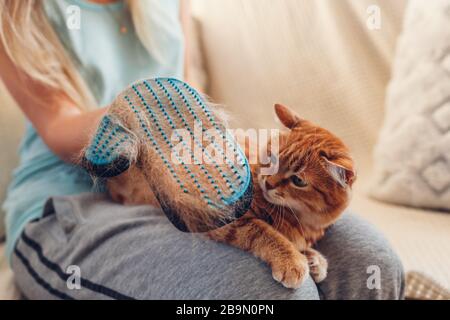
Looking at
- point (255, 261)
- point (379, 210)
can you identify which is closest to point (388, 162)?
point (379, 210)

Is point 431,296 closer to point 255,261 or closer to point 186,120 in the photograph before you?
point 255,261

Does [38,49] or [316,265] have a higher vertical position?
[38,49]

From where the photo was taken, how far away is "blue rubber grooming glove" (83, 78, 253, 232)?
0.30 metres

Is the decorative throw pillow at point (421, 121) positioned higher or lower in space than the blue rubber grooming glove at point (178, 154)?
lower

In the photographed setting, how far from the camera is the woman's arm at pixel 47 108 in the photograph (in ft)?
1.52

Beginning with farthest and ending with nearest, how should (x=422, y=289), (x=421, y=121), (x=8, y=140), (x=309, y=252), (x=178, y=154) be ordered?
(x=8, y=140) → (x=421, y=121) → (x=422, y=289) → (x=309, y=252) → (x=178, y=154)

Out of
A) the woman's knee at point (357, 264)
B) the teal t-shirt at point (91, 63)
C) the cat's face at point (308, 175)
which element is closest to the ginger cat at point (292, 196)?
the cat's face at point (308, 175)

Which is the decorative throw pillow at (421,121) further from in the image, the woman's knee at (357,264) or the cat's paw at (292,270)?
the cat's paw at (292,270)

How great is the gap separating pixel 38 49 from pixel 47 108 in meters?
0.07

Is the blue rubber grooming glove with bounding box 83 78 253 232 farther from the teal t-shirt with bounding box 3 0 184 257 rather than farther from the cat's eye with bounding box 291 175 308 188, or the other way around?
the teal t-shirt with bounding box 3 0 184 257

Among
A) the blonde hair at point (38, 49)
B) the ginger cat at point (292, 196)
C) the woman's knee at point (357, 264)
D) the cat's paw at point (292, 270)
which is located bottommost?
the woman's knee at point (357, 264)

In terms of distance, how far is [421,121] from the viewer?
654 millimetres

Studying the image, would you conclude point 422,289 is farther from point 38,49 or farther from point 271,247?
point 38,49

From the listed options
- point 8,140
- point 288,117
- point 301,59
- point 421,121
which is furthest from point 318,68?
point 8,140
